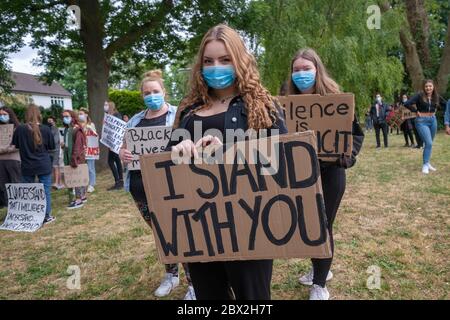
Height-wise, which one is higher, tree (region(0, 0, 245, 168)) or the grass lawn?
tree (region(0, 0, 245, 168))

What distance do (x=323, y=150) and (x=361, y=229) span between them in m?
2.29

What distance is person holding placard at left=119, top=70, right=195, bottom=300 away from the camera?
3.37 m

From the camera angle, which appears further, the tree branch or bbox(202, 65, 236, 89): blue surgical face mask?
the tree branch

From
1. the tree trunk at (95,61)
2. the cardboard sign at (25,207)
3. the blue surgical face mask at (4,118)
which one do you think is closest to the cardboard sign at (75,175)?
the cardboard sign at (25,207)

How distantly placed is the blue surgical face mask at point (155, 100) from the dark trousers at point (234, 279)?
1834mm

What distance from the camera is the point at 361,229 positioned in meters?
4.84

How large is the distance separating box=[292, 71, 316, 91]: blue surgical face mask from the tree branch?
9.94 m

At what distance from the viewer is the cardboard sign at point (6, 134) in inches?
262

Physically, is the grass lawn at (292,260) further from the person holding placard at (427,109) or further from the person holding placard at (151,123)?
the person holding placard at (427,109)

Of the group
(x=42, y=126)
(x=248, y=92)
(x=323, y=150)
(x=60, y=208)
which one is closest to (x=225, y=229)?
(x=248, y=92)

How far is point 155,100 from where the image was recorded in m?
3.43

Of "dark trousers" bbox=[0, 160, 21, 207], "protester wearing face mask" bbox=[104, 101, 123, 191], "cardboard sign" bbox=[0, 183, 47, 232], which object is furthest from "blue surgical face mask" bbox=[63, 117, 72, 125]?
"cardboard sign" bbox=[0, 183, 47, 232]

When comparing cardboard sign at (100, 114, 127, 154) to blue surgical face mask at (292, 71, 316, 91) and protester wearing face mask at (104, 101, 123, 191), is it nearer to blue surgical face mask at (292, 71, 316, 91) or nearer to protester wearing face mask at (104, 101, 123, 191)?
protester wearing face mask at (104, 101, 123, 191)
